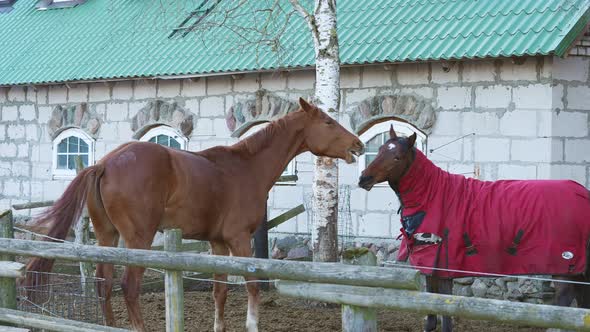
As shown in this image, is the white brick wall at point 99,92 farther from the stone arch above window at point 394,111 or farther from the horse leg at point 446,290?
the horse leg at point 446,290

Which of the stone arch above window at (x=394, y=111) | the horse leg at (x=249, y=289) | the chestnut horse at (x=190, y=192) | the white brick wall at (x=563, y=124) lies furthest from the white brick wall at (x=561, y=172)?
the horse leg at (x=249, y=289)

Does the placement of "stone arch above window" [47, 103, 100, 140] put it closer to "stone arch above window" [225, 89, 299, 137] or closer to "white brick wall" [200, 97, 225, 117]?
"white brick wall" [200, 97, 225, 117]

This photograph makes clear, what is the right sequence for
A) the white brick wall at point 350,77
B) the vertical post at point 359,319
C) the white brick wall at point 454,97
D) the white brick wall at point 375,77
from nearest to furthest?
the vertical post at point 359,319 → the white brick wall at point 454,97 → the white brick wall at point 375,77 → the white brick wall at point 350,77

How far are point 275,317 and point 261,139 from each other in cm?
205

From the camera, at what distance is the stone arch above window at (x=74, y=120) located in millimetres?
15172

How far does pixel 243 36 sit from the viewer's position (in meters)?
13.3

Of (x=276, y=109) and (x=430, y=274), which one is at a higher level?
(x=276, y=109)

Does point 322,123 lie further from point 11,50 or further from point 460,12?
point 11,50

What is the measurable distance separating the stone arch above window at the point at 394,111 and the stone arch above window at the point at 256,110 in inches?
43.3

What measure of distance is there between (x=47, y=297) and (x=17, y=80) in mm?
8386

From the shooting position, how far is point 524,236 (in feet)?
24.8

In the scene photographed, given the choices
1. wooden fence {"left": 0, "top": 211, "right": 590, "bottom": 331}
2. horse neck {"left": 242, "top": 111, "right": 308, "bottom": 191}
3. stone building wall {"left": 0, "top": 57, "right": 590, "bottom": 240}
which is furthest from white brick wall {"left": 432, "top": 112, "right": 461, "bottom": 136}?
wooden fence {"left": 0, "top": 211, "right": 590, "bottom": 331}

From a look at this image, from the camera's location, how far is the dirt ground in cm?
896

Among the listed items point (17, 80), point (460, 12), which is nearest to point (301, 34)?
point (460, 12)
